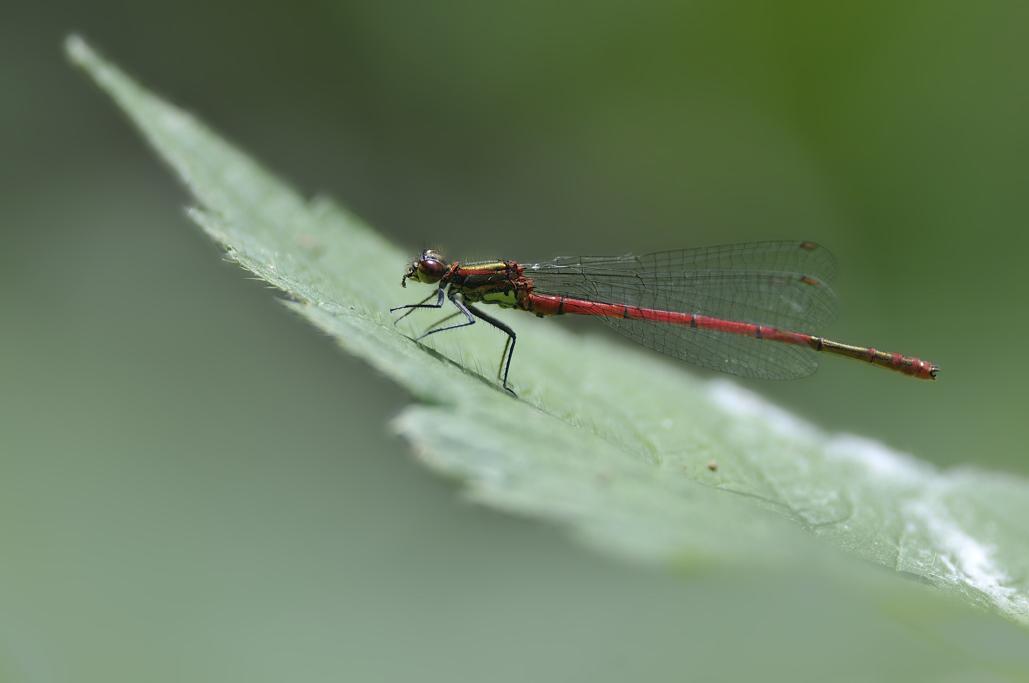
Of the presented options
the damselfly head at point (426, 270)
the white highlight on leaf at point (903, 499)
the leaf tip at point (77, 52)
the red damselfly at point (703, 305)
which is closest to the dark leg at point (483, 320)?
the damselfly head at point (426, 270)

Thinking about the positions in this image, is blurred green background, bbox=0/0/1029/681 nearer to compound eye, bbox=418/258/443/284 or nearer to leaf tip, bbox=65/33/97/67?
compound eye, bbox=418/258/443/284

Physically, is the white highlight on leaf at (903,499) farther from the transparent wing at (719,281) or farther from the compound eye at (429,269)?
the compound eye at (429,269)

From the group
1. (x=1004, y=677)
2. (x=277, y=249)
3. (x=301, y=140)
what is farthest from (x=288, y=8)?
(x=1004, y=677)

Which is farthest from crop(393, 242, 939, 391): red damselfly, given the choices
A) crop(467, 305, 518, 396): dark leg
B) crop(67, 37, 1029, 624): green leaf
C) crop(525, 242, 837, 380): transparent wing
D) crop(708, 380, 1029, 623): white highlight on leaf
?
crop(708, 380, 1029, 623): white highlight on leaf

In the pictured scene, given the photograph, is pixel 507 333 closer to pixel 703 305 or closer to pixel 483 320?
pixel 483 320

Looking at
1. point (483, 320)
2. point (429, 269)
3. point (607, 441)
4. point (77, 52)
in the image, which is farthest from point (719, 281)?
point (77, 52)
